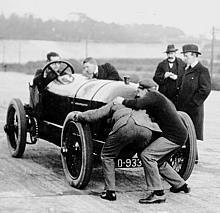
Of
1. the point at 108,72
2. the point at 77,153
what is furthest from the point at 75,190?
the point at 108,72

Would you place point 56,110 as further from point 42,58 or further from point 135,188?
point 42,58

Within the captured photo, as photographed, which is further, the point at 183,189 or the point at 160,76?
the point at 160,76

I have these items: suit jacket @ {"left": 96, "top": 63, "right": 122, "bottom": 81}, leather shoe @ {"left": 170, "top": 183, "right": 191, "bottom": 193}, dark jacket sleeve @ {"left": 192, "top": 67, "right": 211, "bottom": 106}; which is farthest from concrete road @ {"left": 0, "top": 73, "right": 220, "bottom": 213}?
suit jacket @ {"left": 96, "top": 63, "right": 122, "bottom": 81}

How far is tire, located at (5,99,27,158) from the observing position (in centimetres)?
845

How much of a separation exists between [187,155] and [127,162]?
2.61 feet

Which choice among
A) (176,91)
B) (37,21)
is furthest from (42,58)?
(176,91)

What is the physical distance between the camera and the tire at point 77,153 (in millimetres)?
6531

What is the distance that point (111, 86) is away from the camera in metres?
7.29

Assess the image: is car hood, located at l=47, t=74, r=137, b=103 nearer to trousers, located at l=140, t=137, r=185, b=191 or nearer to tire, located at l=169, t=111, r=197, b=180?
tire, located at l=169, t=111, r=197, b=180

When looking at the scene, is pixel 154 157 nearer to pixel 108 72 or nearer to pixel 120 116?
pixel 120 116

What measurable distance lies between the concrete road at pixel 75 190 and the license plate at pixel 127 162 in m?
0.31

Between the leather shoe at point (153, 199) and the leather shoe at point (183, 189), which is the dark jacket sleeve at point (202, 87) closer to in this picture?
the leather shoe at point (183, 189)

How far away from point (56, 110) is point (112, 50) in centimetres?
11314

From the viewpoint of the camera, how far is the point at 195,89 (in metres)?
8.64
